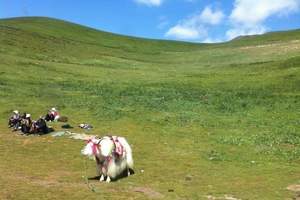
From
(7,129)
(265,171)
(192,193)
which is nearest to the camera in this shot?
(192,193)

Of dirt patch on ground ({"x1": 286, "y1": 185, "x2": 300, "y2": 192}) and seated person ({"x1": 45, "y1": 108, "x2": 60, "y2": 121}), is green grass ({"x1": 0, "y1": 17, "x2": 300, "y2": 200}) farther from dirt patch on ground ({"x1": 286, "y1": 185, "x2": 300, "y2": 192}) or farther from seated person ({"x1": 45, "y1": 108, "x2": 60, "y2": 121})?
seated person ({"x1": 45, "y1": 108, "x2": 60, "y2": 121})

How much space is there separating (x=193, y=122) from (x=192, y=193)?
22954 millimetres

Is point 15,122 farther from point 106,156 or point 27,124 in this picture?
point 106,156

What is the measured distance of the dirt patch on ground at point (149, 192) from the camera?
24284mm

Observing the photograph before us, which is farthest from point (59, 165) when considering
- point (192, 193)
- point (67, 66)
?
point (67, 66)

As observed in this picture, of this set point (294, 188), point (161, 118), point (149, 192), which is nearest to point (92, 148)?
point (149, 192)

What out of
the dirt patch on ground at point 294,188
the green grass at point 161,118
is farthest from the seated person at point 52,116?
the dirt patch on ground at point 294,188

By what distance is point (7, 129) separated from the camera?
44.2 meters

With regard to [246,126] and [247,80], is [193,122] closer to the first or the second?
[246,126]

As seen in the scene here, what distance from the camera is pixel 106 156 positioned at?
27.0 meters

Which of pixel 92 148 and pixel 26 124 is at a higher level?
pixel 26 124

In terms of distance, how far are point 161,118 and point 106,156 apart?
22.2 meters

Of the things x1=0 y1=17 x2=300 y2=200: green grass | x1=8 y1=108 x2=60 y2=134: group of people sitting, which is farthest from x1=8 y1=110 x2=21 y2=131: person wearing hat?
x1=0 y1=17 x2=300 y2=200: green grass

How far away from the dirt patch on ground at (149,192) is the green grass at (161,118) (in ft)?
0.69
